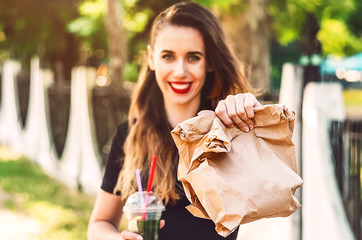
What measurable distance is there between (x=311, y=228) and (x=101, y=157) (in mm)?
4768

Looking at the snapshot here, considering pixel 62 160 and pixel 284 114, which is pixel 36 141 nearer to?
pixel 62 160

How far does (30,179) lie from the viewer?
9.28m

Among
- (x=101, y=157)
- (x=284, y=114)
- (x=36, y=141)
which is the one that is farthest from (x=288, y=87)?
(x=36, y=141)

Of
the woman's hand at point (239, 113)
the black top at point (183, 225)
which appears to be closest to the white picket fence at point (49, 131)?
the black top at point (183, 225)

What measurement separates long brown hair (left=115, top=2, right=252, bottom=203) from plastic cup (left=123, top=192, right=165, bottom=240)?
0.94 ft

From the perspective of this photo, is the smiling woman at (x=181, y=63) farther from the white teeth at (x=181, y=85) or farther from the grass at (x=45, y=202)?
the grass at (x=45, y=202)

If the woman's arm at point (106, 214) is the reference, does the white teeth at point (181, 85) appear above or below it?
above

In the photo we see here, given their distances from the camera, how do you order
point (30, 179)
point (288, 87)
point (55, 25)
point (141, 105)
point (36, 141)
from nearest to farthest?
point (141, 105) < point (288, 87) < point (30, 179) < point (36, 141) < point (55, 25)

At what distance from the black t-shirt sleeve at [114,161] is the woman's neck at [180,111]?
0.77 ft

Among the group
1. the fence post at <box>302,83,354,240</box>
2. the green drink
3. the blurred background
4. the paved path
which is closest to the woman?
the green drink

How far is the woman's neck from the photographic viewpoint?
2535 mm

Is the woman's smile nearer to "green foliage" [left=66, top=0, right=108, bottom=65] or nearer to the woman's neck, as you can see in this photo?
the woman's neck

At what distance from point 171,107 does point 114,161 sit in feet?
1.24

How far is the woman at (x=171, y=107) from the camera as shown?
238 cm
